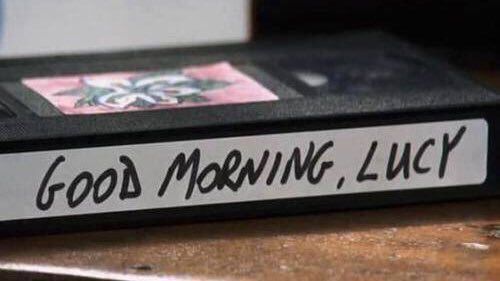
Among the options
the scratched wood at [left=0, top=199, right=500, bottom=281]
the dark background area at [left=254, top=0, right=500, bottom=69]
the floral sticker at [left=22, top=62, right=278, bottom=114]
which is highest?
the floral sticker at [left=22, top=62, right=278, bottom=114]

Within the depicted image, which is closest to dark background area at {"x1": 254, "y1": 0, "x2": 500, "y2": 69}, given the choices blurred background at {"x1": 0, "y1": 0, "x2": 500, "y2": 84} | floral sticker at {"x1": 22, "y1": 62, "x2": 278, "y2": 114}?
blurred background at {"x1": 0, "y1": 0, "x2": 500, "y2": 84}

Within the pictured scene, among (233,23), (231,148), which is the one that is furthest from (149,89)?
(233,23)

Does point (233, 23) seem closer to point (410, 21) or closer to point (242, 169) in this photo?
point (410, 21)

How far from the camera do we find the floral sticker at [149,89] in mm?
547

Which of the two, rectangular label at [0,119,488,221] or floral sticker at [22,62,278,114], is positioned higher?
floral sticker at [22,62,278,114]

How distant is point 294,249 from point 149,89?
12 cm

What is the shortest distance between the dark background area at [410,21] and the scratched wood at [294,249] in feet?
0.79

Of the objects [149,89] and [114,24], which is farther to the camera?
[114,24]

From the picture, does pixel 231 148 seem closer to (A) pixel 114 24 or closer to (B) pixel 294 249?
(B) pixel 294 249

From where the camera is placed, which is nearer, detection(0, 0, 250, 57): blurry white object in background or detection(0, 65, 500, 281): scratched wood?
detection(0, 65, 500, 281): scratched wood

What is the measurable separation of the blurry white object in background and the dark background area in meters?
0.02

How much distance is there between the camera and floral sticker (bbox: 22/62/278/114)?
55 cm

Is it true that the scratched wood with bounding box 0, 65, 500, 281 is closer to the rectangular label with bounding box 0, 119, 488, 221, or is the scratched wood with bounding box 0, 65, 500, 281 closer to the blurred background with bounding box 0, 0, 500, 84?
the rectangular label with bounding box 0, 119, 488, 221

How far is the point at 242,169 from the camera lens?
51 centimetres
